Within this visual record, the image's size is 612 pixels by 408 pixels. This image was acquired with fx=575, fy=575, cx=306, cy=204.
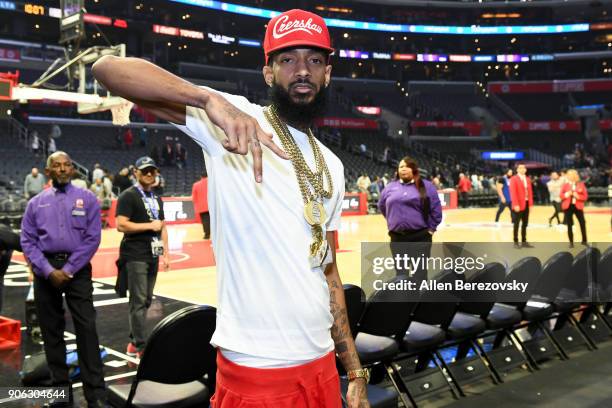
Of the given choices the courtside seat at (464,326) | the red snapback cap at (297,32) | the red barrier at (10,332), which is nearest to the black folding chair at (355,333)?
the courtside seat at (464,326)

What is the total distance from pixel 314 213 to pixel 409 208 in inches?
212

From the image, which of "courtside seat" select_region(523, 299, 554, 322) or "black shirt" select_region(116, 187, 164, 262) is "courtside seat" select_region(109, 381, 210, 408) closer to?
"black shirt" select_region(116, 187, 164, 262)

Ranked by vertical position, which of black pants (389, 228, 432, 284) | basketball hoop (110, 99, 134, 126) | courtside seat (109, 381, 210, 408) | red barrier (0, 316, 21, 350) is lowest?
red barrier (0, 316, 21, 350)

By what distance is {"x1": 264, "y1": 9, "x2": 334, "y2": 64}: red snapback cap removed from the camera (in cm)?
182

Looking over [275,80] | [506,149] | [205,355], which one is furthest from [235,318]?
[506,149]

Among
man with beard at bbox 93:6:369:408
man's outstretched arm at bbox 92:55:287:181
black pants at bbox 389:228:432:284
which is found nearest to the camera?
man's outstretched arm at bbox 92:55:287:181

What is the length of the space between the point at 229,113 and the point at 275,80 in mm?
422

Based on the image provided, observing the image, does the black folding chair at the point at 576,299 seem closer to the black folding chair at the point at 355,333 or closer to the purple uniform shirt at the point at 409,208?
the purple uniform shirt at the point at 409,208

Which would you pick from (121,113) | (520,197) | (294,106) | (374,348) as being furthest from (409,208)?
(121,113)

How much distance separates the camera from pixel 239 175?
1668 millimetres

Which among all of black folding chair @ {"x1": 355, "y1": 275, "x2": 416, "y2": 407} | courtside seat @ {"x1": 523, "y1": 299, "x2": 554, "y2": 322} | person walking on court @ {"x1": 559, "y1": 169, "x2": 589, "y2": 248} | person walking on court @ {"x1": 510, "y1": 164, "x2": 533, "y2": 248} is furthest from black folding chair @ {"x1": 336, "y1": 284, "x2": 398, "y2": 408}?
person walking on court @ {"x1": 559, "y1": 169, "x2": 589, "y2": 248}

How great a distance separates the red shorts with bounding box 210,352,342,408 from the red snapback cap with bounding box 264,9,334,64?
99cm

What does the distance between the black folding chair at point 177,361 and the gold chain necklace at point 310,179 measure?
1.24 meters

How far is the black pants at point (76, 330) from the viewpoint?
13.9 feet
